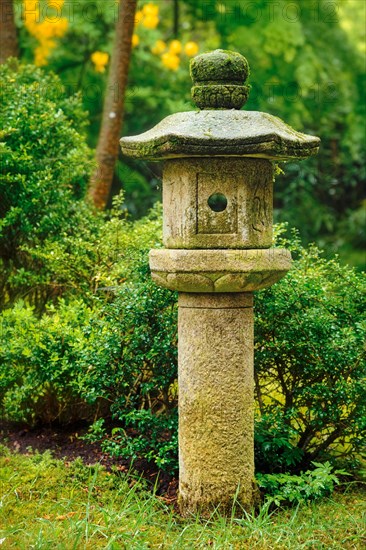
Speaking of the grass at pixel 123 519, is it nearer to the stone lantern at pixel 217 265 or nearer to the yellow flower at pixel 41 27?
the stone lantern at pixel 217 265

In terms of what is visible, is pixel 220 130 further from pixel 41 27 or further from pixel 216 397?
pixel 41 27

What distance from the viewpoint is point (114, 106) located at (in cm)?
848

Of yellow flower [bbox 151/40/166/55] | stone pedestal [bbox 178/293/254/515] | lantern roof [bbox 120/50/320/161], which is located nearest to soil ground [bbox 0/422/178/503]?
stone pedestal [bbox 178/293/254/515]

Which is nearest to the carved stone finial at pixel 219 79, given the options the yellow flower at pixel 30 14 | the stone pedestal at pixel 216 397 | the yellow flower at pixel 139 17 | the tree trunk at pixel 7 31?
the stone pedestal at pixel 216 397

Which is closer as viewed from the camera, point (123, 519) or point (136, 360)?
point (123, 519)

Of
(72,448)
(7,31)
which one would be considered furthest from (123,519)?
(7,31)

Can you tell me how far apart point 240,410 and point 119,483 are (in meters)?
1.03

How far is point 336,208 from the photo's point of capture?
53.3ft

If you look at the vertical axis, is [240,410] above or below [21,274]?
below

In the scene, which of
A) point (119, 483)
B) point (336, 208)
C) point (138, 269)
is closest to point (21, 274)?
point (138, 269)

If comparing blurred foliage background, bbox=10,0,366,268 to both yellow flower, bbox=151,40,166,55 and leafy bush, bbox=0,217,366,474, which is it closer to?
yellow flower, bbox=151,40,166,55

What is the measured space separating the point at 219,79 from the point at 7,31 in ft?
15.1

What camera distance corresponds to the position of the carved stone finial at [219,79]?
14.7ft

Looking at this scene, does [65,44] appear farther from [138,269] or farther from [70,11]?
[138,269]
